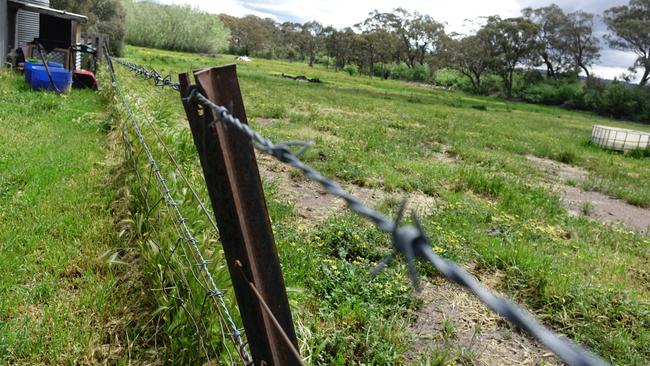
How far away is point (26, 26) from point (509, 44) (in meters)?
61.3

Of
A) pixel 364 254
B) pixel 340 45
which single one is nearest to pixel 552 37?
pixel 340 45

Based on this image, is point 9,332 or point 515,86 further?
point 515,86

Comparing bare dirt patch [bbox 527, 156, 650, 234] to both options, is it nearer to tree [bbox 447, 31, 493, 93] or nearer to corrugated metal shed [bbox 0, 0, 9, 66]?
corrugated metal shed [bbox 0, 0, 9, 66]

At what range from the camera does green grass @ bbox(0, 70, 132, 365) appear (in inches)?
112

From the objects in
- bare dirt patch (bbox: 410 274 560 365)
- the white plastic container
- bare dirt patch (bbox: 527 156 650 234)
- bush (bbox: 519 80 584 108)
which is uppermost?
bush (bbox: 519 80 584 108)

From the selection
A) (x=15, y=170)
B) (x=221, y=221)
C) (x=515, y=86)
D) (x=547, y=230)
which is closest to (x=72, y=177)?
(x=15, y=170)

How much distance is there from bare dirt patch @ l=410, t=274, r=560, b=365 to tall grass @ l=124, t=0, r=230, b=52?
87.8 meters

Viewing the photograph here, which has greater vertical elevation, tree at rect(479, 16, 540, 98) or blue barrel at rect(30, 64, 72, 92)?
tree at rect(479, 16, 540, 98)

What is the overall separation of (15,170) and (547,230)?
21.4ft

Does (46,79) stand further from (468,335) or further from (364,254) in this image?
(468,335)

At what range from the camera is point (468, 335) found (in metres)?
3.73

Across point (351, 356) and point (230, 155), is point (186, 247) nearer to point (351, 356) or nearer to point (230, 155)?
point (351, 356)

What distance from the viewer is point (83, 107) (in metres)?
10.9

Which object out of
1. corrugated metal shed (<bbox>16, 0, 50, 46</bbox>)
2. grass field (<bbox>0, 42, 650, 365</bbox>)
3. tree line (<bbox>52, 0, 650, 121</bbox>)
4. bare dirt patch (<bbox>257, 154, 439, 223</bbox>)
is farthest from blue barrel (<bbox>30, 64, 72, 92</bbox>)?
tree line (<bbox>52, 0, 650, 121</bbox>)
